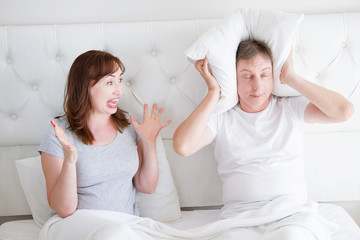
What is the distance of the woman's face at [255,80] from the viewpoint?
1415mm

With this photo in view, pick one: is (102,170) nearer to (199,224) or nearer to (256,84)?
(199,224)

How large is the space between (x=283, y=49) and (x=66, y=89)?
0.90 m

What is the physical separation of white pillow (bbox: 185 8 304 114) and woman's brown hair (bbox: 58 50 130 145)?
0.32 meters

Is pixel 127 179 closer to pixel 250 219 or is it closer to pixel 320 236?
pixel 250 219

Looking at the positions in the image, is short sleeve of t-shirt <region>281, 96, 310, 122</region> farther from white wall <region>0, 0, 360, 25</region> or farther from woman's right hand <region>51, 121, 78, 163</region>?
woman's right hand <region>51, 121, 78, 163</region>

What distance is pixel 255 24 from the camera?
147 cm

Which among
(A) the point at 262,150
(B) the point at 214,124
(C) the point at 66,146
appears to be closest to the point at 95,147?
Answer: (C) the point at 66,146

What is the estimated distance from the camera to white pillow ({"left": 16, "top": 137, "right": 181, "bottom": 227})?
1.58 meters

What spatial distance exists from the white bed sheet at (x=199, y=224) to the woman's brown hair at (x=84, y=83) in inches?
19.4

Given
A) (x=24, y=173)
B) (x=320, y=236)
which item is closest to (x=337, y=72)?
(x=320, y=236)

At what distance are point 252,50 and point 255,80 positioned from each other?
0.11 metres

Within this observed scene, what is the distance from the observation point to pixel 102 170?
1.44 meters

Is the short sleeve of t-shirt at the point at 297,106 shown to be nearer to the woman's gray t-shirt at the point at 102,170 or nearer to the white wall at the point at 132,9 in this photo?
the white wall at the point at 132,9

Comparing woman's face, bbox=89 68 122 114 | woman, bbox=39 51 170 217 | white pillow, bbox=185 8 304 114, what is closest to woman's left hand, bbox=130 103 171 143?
woman, bbox=39 51 170 217
